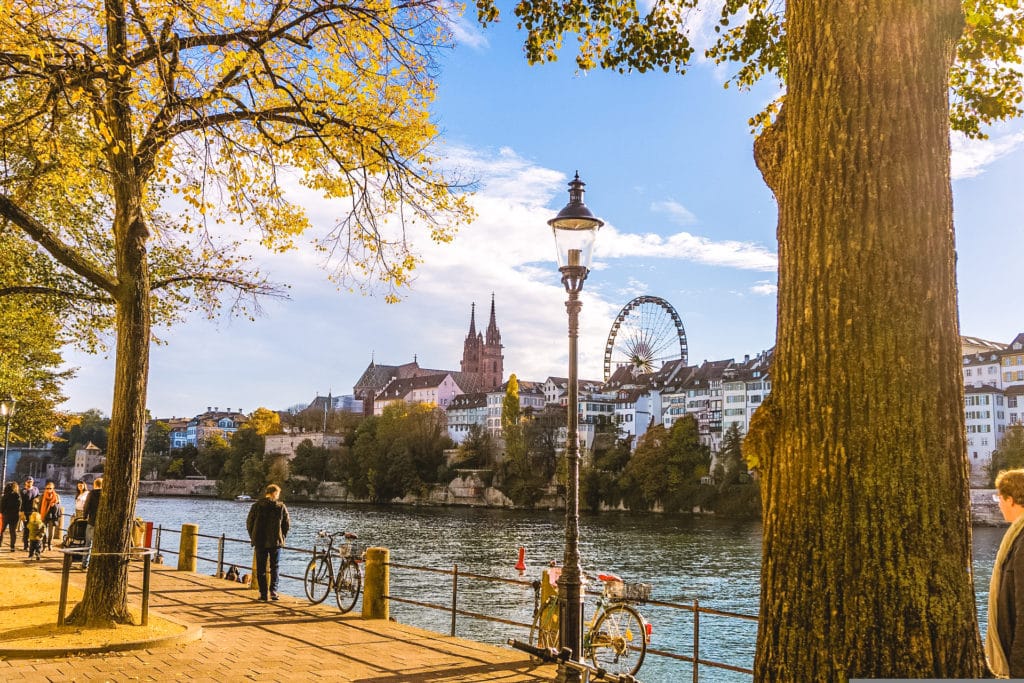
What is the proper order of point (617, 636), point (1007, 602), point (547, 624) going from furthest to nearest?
point (547, 624)
point (617, 636)
point (1007, 602)

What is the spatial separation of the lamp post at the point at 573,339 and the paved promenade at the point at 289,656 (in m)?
0.75

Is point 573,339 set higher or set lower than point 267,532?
higher

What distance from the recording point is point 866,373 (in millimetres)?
3824

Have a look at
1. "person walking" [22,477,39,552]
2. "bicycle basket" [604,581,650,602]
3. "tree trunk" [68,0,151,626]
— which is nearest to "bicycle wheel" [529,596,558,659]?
"bicycle basket" [604,581,650,602]

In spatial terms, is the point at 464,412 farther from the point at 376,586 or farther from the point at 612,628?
the point at 612,628

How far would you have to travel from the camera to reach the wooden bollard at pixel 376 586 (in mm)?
12414

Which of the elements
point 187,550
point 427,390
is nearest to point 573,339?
point 187,550

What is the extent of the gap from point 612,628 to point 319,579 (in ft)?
18.6

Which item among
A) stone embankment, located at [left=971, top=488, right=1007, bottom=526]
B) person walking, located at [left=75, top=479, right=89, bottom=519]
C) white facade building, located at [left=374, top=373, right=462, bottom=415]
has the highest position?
white facade building, located at [left=374, top=373, right=462, bottom=415]

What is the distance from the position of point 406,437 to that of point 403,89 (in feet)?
346

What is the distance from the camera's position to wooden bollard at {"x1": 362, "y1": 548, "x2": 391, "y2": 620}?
12414 mm

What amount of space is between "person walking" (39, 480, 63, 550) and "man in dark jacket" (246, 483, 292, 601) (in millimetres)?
10588

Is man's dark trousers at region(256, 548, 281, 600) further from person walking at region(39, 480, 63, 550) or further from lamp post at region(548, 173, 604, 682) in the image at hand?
person walking at region(39, 480, 63, 550)

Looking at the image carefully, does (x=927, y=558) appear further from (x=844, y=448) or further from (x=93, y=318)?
(x=93, y=318)
